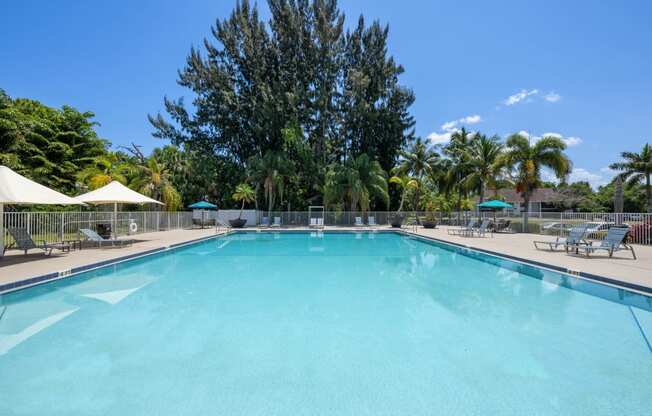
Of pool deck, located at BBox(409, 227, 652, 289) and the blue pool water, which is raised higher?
pool deck, located at BBox(409, 227, 652, 289)

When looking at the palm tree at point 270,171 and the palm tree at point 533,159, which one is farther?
the palm tree at point 270,171

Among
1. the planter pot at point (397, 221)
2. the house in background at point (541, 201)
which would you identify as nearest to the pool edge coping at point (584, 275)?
the planter pot at point (397, 221)

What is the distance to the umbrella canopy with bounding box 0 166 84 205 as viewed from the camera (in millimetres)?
8195

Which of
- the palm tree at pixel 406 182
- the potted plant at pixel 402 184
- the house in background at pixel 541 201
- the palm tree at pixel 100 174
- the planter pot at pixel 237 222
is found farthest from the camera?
the house in background at pixel 541 201

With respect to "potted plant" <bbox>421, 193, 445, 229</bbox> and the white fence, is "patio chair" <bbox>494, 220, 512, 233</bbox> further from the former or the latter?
"potted plant" <bbox>421, 193, 445, 229</bbox>

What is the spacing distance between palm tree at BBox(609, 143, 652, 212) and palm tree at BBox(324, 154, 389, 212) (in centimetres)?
2298

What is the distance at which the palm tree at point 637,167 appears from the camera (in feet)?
94.5

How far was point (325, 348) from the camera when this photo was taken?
155 inches

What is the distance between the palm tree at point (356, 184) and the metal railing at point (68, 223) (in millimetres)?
11994

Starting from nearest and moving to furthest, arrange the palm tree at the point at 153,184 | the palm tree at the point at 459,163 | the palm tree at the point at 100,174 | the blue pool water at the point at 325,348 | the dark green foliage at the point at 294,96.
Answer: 1. the blue pool water at the point at 325,348
2. the palm tree at the point at 100,174
3. the palm tree at the point at 153,184
4. the palm tree at the point at 459,163
5. the dark green foliage at the point at 294,96

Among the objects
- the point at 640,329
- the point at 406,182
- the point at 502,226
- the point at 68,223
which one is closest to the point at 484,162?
the point at 406,182

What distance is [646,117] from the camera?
60.7 ft

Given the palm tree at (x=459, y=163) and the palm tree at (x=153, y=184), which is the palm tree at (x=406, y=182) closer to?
the palm tree at (x=459, y=163)

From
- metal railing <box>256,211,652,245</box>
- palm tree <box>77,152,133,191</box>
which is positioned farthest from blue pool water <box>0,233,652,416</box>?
palm tree <box>77,152,133,191</box>
